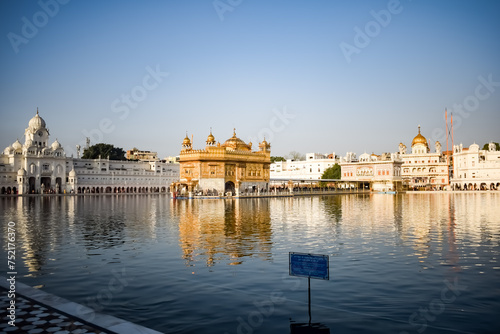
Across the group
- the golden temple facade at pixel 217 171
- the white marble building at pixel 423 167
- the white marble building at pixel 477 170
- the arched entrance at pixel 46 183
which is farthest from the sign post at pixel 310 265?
the white marble building at pixel 423 167

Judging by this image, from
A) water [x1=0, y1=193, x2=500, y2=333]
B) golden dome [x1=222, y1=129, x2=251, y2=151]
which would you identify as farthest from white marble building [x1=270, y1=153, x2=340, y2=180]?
water [x1=0, y1=193, x2=500, y2=333]

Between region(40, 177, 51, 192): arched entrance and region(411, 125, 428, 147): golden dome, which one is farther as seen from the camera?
region(411, 125, 428, 147): golden dome

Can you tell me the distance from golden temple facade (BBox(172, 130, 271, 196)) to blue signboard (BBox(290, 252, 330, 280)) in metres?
52.7

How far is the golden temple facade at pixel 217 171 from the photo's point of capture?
212ft

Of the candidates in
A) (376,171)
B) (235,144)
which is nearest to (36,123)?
(235,144)

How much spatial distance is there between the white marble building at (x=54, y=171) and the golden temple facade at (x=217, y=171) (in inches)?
1304

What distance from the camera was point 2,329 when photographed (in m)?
6.76

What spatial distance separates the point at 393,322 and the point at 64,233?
52.3ft

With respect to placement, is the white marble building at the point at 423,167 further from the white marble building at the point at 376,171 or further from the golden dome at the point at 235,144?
the golden dome at the point at 235,144

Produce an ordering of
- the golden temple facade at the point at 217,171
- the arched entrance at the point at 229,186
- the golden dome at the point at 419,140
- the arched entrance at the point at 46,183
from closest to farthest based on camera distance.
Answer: the golden temple facade at the point at 217,171, the arched entrance at the point at 229,186, the arched entrance at the point at 46,183, the golden dome at the point at 419,140

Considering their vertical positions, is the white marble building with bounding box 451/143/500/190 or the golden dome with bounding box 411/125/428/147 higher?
the golden dome with bounding box 411/125/428/147

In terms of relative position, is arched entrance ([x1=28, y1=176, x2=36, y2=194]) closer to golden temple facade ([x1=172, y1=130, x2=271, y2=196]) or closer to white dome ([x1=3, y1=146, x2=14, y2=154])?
white dome ([x1=3, y1=146, x2=14, y2=154])

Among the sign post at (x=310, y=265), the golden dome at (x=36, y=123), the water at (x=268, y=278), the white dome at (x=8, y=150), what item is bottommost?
the water at (x=268, y=278)

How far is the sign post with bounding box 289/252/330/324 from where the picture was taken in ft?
25.0
